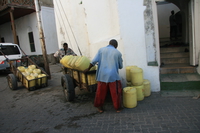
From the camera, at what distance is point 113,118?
3455mm

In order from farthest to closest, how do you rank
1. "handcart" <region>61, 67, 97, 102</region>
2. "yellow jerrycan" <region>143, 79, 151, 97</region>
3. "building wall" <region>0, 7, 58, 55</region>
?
"building wall" <region>0, 7, 58, 55</region> → "yellow jerrycan" <region>143, 79, 151, 97</region> → "handcart" <region>61, 67, 97, 102</region>

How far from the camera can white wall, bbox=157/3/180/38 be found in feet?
34.0

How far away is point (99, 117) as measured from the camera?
3.57m

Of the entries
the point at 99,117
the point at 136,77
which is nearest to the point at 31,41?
the point at 136,77

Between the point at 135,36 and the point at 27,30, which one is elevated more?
the point at 27,30

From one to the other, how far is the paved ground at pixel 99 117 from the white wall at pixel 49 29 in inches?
373

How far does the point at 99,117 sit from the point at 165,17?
942cm

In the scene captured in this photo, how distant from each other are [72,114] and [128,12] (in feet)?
10.9

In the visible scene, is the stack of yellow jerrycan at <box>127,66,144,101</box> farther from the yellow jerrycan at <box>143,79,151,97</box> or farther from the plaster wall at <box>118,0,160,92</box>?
the plaster wall at <box>118,0,160,92</box>

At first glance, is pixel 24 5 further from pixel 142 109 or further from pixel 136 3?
pixel 142 109

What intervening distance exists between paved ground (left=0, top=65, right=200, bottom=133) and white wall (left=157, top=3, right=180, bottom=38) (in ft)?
23.0

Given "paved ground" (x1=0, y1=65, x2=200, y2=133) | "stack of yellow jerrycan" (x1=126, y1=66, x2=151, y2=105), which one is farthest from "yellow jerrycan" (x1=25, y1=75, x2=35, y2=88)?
"stack of yellow jerrycan" (x1=126, y1=66, x2=151, y2=105)

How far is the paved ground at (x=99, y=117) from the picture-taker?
302cm

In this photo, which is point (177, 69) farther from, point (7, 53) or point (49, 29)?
point (49, 29)
